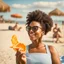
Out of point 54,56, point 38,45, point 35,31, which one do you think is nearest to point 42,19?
point 35,31

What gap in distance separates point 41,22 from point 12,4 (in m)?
0.31

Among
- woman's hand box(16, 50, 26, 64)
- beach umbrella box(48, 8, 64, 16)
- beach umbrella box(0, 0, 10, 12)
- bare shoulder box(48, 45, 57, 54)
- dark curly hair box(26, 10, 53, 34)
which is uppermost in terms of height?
beach umbrella box(0, 0, 10, 12)

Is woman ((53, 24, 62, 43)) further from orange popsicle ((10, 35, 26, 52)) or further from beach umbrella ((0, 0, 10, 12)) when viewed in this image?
beach umbrella ((0, 0, 10, 12))

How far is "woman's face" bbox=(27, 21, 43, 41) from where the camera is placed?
4.63ft

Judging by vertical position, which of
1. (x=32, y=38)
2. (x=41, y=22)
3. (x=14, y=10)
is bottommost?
(x=32, y=38)

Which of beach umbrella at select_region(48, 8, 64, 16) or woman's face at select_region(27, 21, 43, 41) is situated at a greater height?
beach umbrella at select_region(48, 8, 64, 16)

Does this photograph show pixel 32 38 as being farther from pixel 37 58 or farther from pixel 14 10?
pixel 14 10

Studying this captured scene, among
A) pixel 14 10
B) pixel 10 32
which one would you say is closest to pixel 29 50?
pixel 10 32

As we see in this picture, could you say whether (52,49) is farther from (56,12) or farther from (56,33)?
(56,12)

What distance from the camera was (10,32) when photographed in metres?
1.47

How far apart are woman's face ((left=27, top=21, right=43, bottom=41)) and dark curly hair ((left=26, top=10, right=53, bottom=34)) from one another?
0.03m

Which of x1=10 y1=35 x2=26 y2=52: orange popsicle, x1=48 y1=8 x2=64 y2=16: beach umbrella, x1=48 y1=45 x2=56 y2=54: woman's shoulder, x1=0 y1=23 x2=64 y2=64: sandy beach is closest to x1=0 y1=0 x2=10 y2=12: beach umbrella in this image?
x1=0 y1=23 x2=64 y2=64: sandy beach

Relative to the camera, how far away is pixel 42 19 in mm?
1410

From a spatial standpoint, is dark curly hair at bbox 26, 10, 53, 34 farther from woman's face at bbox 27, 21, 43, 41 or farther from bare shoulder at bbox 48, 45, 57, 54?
bare shoulder at bbox 48, 45, 57, 54
